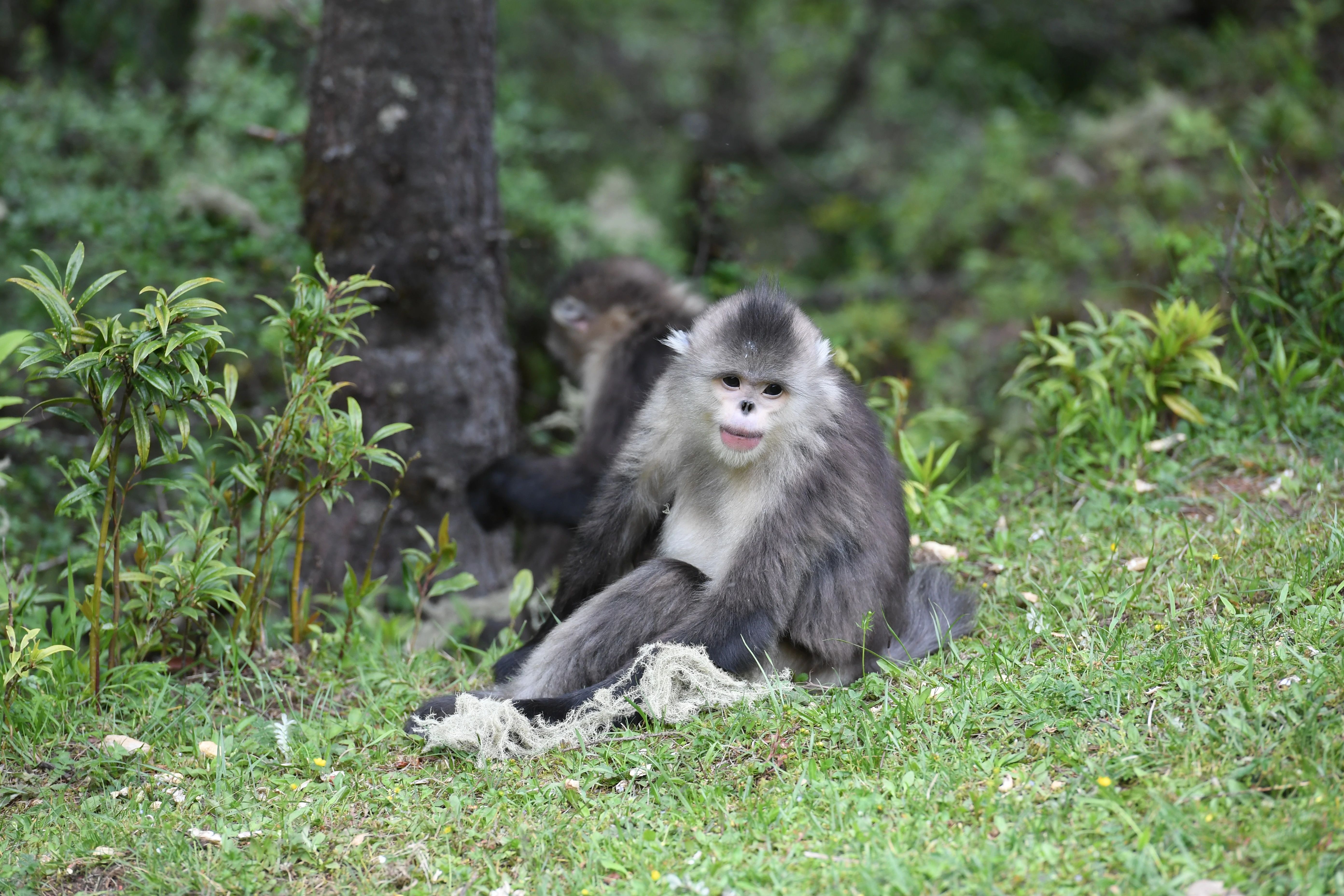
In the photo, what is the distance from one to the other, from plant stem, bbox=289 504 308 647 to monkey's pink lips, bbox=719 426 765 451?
1.39m

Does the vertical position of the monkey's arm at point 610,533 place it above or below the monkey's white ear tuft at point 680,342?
below

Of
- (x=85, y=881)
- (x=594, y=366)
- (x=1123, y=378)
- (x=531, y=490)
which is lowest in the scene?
(x=85, y=881)

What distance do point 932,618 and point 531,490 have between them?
6.27ft

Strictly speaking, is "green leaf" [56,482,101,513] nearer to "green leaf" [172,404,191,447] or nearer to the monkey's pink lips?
"green leaf" [172,404,191,447]

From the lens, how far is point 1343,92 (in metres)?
9.57

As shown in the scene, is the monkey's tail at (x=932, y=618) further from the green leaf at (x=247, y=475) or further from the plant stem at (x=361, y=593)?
the green leaf at (x=247, y=475)

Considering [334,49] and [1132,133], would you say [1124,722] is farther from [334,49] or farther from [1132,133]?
[1132,133]

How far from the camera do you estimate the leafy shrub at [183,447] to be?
298 cm

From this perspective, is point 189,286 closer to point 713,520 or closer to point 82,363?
point 82,363

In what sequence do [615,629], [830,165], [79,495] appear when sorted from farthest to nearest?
[830,165] → [615,629] → [79,495]

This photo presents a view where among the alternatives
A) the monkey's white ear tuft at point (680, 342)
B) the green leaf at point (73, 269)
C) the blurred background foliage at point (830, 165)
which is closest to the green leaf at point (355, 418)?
the green leaf at point (73, 269)

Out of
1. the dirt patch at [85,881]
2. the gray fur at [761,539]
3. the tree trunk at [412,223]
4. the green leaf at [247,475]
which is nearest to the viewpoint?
the dirt patch at [85,881]

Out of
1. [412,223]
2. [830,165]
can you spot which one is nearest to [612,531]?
[412,223]

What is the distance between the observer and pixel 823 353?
3.42 metres
